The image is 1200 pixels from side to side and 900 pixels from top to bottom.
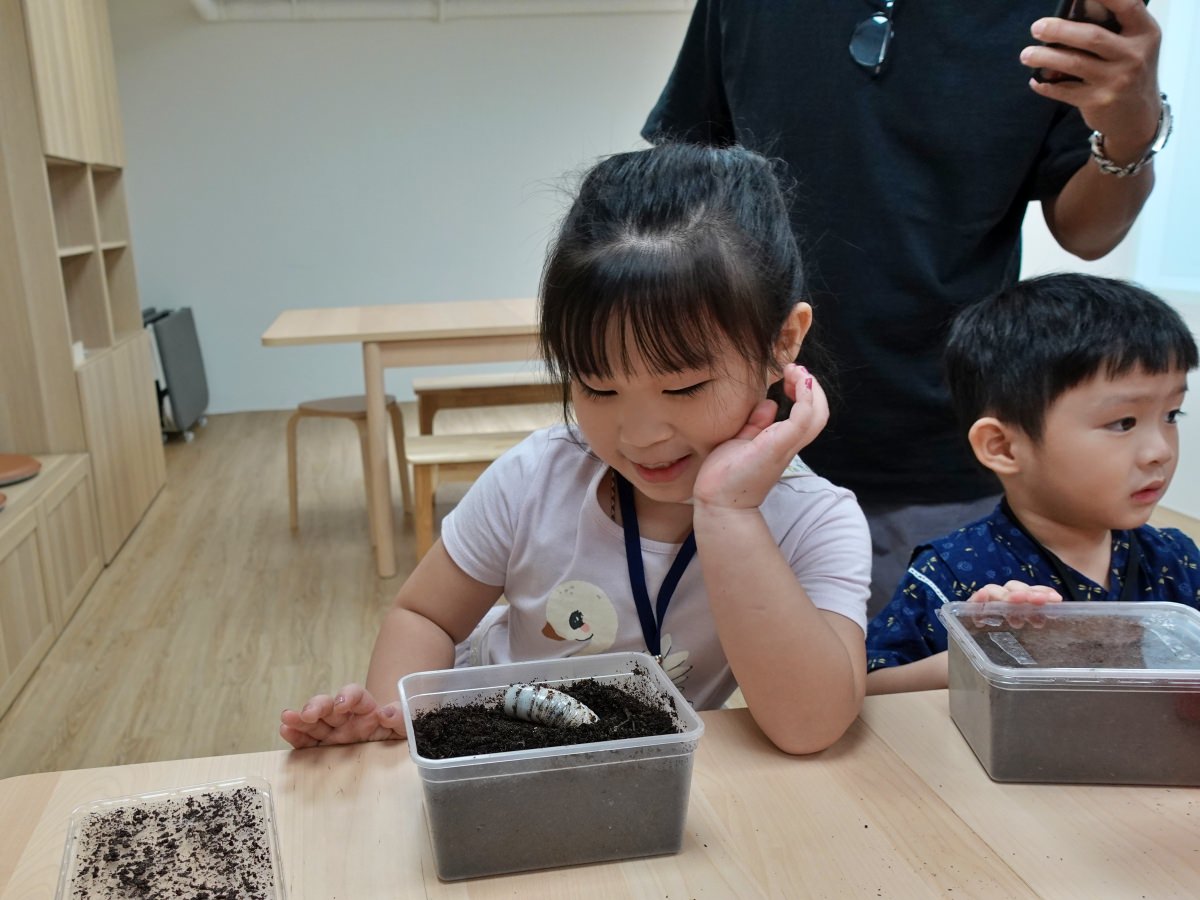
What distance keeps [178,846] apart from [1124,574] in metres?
0.97

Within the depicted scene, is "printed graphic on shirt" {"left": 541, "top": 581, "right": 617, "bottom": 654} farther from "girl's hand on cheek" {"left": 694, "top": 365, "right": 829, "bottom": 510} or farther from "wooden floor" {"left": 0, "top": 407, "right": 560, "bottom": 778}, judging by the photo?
"wooden floor" {"left": 0, "top": 407, "right": 560, "bottom": 778}

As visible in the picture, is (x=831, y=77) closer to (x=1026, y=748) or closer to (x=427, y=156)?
(x=1026, y=748)

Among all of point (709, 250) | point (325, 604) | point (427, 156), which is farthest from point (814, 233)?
point (427, 156)

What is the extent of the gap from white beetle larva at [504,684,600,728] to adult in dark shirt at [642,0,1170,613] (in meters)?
0.70

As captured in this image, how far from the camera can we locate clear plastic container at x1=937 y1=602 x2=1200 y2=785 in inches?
28.2

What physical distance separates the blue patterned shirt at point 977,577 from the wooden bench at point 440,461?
2.02 meters

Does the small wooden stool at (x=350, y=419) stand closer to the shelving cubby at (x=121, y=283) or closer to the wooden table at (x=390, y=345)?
the wooden table at (x=390, y=345)

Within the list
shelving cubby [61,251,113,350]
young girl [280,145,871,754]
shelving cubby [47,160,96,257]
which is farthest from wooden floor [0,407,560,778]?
young girl [280,145,871,754]

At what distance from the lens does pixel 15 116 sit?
3.02 meters

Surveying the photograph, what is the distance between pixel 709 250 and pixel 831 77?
52cm

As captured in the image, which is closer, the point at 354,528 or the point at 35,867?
the point at 35,867

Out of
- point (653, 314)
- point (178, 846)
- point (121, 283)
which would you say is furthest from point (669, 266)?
point (121, 283)

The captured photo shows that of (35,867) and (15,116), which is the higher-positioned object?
(15,116)

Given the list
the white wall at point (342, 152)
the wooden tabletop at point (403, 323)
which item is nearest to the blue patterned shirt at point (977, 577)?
the wooden tabletop at point (403, 323)
